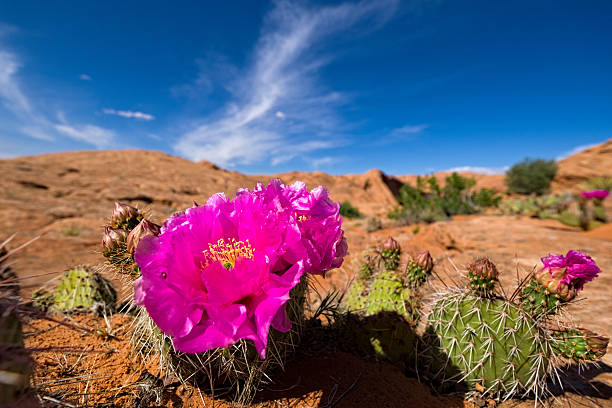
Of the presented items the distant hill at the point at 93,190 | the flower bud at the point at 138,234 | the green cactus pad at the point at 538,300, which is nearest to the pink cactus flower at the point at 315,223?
the flower bud at the point at 138,234

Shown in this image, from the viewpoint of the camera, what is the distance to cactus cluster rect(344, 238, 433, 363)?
6.64 feet

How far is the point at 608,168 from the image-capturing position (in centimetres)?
2169

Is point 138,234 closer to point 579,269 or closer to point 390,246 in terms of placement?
point 390,246

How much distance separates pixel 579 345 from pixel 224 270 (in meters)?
1.95

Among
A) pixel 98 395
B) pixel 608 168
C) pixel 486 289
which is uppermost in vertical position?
pixel 608 168

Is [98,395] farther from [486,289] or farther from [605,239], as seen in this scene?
[605,239]

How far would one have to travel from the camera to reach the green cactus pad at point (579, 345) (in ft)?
5.17

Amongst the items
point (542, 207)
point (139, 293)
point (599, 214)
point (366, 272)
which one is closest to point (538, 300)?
point (366, 272)

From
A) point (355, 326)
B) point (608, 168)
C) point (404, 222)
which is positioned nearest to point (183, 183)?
point (404, 222)

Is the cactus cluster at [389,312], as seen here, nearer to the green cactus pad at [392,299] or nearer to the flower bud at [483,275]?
the green cactus pad at [392,299]

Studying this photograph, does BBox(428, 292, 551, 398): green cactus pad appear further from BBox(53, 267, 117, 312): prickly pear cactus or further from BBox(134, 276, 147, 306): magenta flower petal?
BBox(53, 267, 117, 312): prickly pear cactus

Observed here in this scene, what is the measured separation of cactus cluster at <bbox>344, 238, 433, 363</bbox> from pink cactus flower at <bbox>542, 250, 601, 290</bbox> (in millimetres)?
750

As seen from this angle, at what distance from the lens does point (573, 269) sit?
5.30 feet

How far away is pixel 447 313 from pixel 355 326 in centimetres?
61
